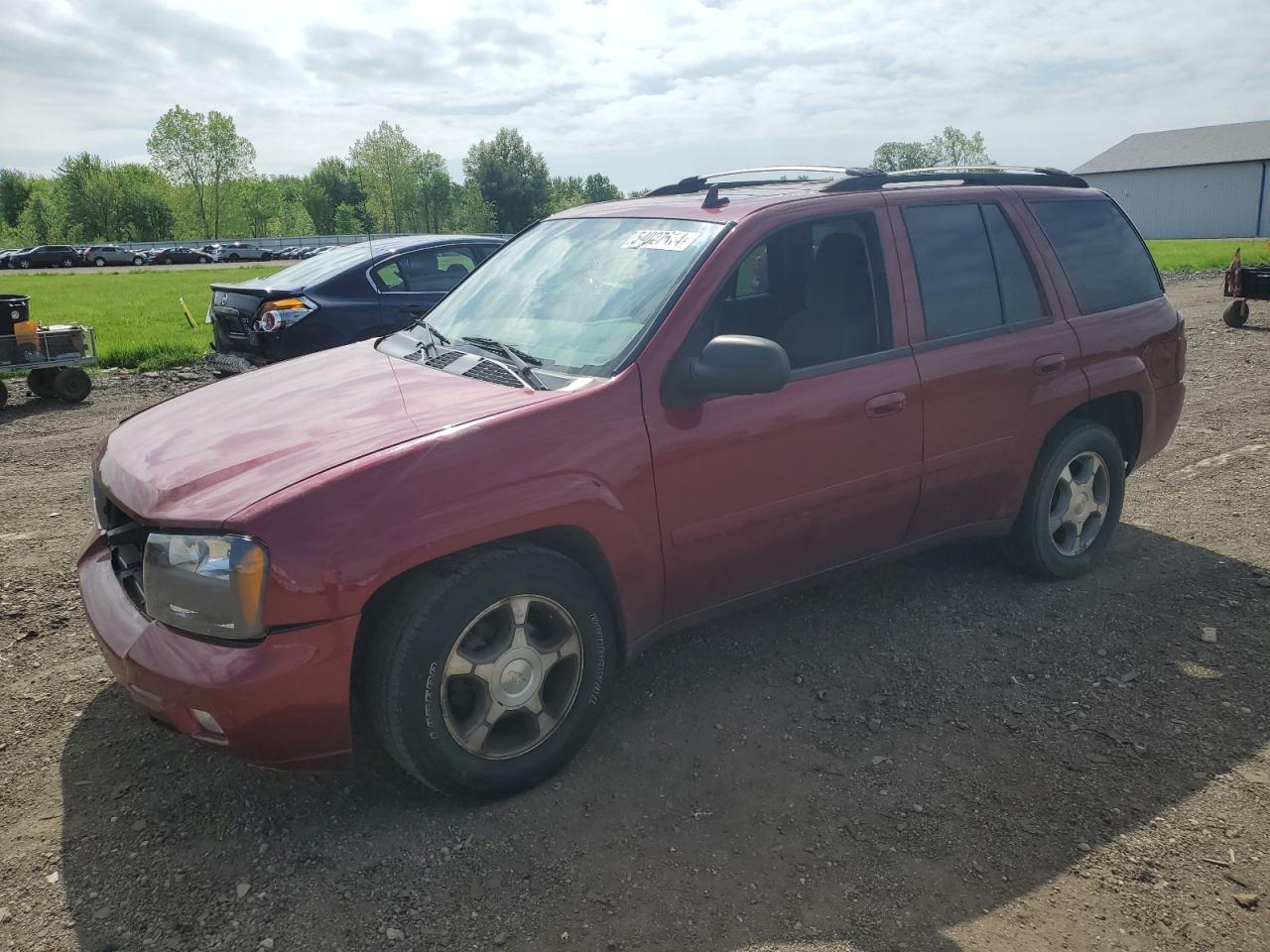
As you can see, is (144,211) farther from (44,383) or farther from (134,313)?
(44,383)

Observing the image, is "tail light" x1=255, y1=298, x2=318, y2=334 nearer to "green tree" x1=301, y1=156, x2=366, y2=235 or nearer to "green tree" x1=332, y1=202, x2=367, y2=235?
"green tree" x1=332, y1=202, x2=367, y2=235

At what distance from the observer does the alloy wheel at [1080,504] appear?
473cm

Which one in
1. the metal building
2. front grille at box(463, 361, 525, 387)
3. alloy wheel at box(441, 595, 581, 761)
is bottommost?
alloy wheel at box(441, 595, 581, 761)

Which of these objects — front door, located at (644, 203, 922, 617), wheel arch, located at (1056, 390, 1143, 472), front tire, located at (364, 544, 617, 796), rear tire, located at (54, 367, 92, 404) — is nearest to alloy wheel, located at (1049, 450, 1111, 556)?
wheel arch, located at (1056, 390, 1143, 472)

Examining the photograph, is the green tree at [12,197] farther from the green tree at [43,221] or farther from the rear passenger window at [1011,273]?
the rear passenger window at [1011,273]

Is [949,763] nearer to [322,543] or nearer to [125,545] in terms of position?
[322,543]

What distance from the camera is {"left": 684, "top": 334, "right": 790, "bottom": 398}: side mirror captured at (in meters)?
3.19

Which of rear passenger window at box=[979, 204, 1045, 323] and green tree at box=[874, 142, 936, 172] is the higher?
green tree at box=[874, 142, 936, 172]

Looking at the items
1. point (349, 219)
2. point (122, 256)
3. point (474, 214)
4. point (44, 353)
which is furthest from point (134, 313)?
point (349, 219)

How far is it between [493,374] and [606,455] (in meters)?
0.59

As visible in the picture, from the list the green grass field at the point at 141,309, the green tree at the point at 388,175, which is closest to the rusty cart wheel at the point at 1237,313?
the green grass field at the point at 141,309

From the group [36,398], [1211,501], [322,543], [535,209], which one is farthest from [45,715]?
[535,209]

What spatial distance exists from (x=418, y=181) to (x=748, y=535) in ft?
330

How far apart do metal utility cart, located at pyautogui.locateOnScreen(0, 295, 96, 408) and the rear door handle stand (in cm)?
934
